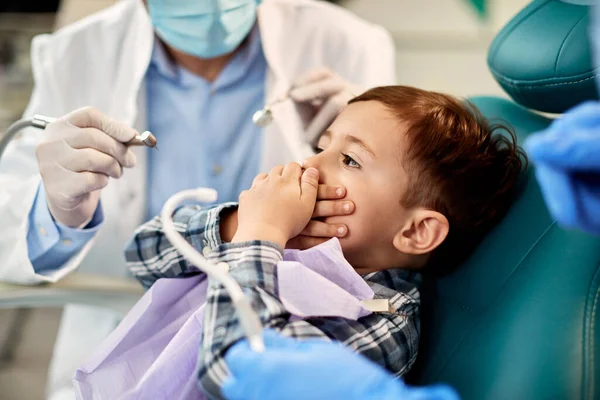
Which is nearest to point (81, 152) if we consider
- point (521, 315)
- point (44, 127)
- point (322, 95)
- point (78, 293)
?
point (44, 127)

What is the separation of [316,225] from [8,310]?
194 cm

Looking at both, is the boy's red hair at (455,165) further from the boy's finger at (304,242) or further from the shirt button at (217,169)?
the shirt button at (217,169)

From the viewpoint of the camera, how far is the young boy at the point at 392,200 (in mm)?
958

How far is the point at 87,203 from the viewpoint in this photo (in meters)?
1.14

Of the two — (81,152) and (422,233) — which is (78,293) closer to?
(81,152)

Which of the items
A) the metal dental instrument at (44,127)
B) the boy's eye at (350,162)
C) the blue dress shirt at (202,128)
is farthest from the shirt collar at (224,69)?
the boy's eye at (350,162)

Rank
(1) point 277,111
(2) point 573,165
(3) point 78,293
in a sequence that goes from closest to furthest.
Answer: (2) point 573,165, (3) point 78,293, (1) point 277,111

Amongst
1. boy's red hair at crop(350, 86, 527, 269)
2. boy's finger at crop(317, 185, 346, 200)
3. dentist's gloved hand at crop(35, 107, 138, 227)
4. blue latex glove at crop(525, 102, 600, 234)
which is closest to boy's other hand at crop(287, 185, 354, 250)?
boy's finger at crop(317, 185, 346, 200)

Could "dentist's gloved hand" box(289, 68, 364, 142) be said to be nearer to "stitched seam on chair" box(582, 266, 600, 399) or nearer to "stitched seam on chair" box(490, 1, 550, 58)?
"stitched seam on chair" box(490, 1, 550, 58)

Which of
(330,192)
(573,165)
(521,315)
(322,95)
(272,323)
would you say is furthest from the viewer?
(322,95)

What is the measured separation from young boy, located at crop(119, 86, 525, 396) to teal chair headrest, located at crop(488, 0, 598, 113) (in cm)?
9

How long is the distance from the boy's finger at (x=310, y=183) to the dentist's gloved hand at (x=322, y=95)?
314mm

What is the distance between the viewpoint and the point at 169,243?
1085 mm

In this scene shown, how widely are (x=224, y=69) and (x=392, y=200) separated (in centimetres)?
68
